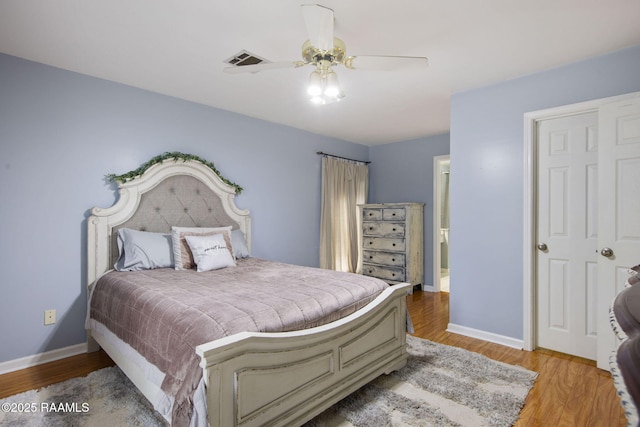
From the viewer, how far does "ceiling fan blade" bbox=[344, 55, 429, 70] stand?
1.93 m

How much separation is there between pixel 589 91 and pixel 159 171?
145 inches

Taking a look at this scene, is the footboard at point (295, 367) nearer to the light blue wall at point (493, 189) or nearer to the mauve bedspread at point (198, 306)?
the mauve bedspread at point (198, 306)

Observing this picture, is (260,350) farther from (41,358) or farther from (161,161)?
(161,161)

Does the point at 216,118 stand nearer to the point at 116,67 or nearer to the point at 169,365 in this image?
the point at 116,67

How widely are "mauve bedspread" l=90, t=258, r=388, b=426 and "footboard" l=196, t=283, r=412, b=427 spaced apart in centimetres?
10

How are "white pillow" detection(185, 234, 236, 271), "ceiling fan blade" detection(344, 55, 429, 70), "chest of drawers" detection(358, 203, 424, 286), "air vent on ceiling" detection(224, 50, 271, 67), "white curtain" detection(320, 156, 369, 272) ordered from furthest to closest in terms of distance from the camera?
1. "white curtain" detection(320, 156, 369, 272)
2. "chest of drawers" detection(358, 203, 424, 286)
3. "white pillow" detection(185, 234, 236, 271)
4. "air vent on ceiling" detection(224, 50, 271, 67)
5. "ceiling fan blade" detection(344, 55, 429, 70)

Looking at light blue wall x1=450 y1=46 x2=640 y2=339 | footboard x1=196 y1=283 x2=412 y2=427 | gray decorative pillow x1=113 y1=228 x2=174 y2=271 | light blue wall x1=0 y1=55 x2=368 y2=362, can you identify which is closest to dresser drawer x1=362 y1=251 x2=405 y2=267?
light blue wall x1=450 y1=46 x2=640 y2=339

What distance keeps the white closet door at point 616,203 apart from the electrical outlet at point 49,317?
417 cm

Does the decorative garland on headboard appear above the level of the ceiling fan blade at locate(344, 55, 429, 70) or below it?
below

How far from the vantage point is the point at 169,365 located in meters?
1.56

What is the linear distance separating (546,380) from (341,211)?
3.37m

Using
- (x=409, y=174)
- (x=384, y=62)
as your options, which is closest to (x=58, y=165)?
(x=384, y=62)

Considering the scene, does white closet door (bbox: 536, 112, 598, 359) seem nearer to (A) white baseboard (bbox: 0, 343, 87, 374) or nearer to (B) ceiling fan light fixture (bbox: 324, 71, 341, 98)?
(B) ceiling fan light fixture (bbox: 324, 71, 341, 98)

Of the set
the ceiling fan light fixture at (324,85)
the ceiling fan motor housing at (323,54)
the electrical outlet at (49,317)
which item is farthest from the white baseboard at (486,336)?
the electrical outlet at (49,317)
